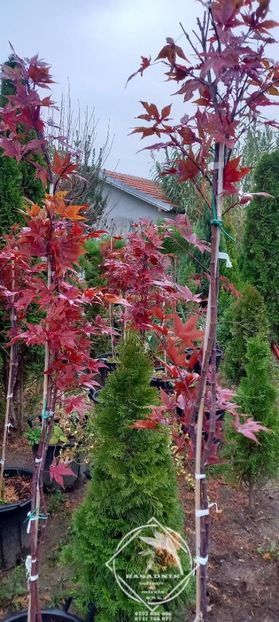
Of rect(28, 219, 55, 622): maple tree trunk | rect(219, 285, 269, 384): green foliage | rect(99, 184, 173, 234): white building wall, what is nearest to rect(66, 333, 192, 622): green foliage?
rect(28, 219, 55, 622): maple tree trunk

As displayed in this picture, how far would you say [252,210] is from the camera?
6859 mm

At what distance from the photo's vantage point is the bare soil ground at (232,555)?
215cm

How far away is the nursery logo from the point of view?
1634 mm

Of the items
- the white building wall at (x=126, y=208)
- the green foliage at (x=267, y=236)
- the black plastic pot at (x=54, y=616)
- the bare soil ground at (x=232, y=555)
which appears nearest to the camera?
the black plastic pot at (x=54, y=616)

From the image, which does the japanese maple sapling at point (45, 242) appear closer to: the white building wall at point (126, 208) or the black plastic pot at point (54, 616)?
the black plastic pot at point (54, 616)

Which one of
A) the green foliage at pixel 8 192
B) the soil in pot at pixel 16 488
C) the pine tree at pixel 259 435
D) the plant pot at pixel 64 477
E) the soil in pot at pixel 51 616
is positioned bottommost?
the plant pot at pixel 64 477

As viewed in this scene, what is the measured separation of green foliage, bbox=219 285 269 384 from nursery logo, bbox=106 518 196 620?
2.85 m

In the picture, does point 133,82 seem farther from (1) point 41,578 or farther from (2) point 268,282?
(2) point 268,282

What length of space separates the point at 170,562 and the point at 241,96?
156cm

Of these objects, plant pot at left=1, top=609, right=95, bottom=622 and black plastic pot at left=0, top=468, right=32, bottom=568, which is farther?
black plastic pot at left=0, top=468, right=32, bottom=568

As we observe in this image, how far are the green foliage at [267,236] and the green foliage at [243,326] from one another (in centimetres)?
219

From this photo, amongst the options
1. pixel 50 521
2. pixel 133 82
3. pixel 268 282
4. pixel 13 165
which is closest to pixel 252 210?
pixel 268 282

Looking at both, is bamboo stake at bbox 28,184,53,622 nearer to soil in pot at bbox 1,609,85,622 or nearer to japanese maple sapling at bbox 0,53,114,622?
japanese maple sapling at bbox 0,53,114,622

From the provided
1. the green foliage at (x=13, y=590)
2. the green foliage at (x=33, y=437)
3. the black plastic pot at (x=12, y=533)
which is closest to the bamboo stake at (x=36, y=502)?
the green foliage at (x=13, y=590)
